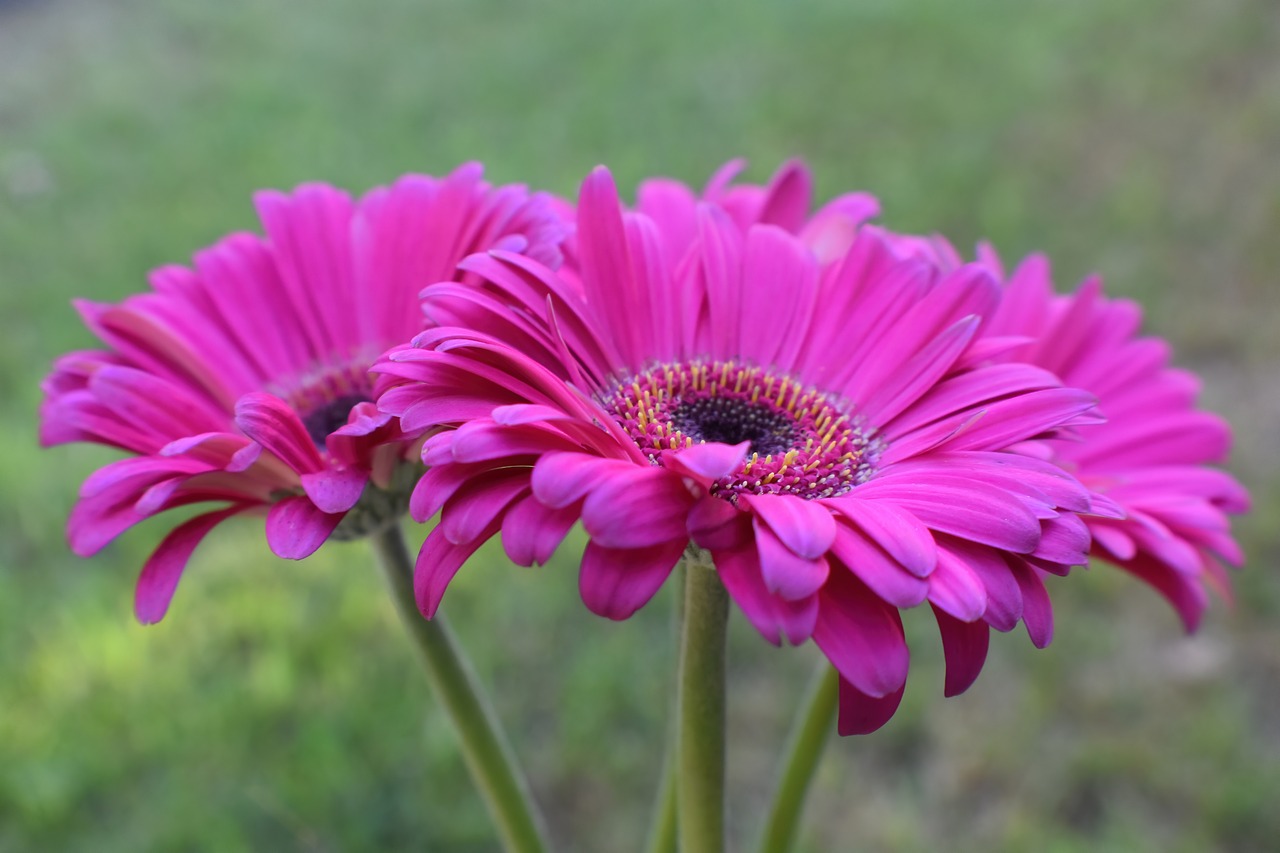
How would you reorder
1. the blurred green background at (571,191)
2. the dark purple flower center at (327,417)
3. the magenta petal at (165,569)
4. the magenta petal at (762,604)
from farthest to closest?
the blurred green background at (571,191)
the dark purple flower center at (327,417)
the magenta petal at (165,569)
the magenta petal at (762,604)

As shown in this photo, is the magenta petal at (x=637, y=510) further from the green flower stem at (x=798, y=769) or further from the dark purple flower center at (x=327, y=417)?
the dark purple flower center at (x=327, y=417)

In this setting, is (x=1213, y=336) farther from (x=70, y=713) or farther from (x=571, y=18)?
(x=571, y=18)

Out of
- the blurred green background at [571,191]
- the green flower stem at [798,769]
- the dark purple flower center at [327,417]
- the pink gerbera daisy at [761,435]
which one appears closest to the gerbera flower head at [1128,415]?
the pink gerbera daisy at [761,435]

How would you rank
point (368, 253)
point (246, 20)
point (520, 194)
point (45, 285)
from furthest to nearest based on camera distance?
point (246, 20) < point (45, 285) < point (368, 253) < point (520, 194)

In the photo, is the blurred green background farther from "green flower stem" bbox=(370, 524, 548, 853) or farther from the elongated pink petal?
the elongated pink petal

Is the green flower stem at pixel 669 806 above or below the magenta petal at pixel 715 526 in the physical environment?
below

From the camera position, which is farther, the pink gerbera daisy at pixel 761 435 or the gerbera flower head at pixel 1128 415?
the gerbera flower head at pixel 1128 415

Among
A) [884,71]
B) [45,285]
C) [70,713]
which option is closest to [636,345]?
[70,713]
